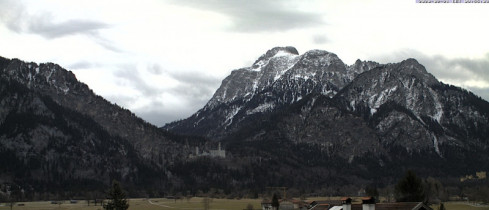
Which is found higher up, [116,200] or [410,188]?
[410,188]

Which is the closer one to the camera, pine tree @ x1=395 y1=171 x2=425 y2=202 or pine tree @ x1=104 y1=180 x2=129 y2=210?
pine tree @ x1=395 y1=171 x2=425 y2=202

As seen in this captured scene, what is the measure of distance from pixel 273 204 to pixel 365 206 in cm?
10797

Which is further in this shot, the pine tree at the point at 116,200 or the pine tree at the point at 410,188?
the pine tree at the point at 116,200

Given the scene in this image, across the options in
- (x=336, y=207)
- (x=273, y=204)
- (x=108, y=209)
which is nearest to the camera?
(x=336, y=207)

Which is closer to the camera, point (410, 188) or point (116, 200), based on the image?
point (410, 188)

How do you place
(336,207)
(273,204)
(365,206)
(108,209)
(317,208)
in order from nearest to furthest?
(365,206) < (336,207) < (317,208) < (108,209) < (273,204)

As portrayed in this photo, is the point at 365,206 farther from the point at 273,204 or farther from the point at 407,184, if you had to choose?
the point at 273,204

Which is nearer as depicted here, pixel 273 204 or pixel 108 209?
pixel 108 209

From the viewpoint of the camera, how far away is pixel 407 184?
4904 inches

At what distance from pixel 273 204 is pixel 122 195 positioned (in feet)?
181

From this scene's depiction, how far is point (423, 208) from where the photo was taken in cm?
8744

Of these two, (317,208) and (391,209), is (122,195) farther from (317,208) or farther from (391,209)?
(391,209)

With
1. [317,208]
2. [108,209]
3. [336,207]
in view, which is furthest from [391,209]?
[108,209]

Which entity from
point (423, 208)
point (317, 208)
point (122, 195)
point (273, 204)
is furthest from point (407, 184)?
point (273, 204)
